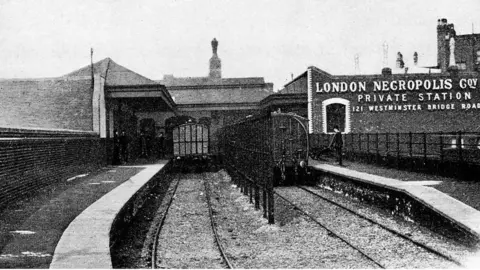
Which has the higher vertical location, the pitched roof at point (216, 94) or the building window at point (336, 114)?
the pitched roof at point (216, 94)

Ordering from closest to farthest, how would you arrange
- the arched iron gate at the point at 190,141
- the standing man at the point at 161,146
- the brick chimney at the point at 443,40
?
the arched iron gate at the point at 190,141 < the standing man at the point at 161,146 < the brick chimney at the point at 443,40

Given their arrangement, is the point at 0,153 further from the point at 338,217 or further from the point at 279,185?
the point at 279,185

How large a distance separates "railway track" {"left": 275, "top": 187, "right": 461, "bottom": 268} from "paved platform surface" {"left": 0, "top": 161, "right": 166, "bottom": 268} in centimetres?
391

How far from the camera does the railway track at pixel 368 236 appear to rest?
24.7ft

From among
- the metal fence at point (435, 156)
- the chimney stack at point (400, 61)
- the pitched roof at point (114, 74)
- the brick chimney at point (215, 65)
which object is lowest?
the metal fence at point (435, 156)

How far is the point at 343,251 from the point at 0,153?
18.9ft

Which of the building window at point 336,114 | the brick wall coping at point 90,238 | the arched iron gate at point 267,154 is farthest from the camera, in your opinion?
the building window at point 336,114

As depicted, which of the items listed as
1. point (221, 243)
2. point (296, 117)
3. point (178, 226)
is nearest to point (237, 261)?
point (221, 243)

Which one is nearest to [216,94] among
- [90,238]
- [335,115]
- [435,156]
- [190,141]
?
[335,115]

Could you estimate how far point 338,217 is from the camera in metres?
11.6

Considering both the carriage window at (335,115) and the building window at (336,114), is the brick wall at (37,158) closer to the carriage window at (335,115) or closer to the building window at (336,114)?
the building window at (336,114)

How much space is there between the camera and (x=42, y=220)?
833 centimetres

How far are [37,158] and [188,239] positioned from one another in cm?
463

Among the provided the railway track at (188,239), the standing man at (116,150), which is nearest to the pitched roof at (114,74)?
the standing man at (116,150)
